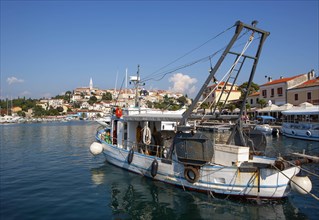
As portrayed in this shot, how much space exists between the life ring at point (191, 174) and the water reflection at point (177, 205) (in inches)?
26.8

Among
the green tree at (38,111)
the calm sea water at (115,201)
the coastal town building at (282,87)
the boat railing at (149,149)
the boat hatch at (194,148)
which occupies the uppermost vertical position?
the coastal town building at (282,87)

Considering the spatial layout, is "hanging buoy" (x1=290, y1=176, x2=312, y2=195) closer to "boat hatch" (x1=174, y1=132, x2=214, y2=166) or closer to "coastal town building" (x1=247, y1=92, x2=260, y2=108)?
"boat hatch" (x1=174, y1=132, x2=214, y2=166)

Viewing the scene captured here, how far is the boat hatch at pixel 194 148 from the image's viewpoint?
32.8 ft

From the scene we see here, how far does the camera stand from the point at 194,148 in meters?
10.2

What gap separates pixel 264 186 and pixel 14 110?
6765 inches

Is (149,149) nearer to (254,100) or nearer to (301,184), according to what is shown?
(301,184)

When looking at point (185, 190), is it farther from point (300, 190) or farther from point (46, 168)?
point (46, 168)

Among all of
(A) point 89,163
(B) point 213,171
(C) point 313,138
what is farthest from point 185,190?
(C) point 313,138

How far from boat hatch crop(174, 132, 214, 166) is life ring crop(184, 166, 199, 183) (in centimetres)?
30

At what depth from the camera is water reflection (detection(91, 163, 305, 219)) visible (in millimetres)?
9039

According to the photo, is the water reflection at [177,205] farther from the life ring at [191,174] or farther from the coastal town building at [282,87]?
the coastal town building at [282,87]

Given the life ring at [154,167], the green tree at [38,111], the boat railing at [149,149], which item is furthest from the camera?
the green tree at [38,111]

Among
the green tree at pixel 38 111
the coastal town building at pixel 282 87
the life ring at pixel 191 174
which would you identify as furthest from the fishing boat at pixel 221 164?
the green tree at pixel 38 111

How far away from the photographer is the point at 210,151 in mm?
10008
